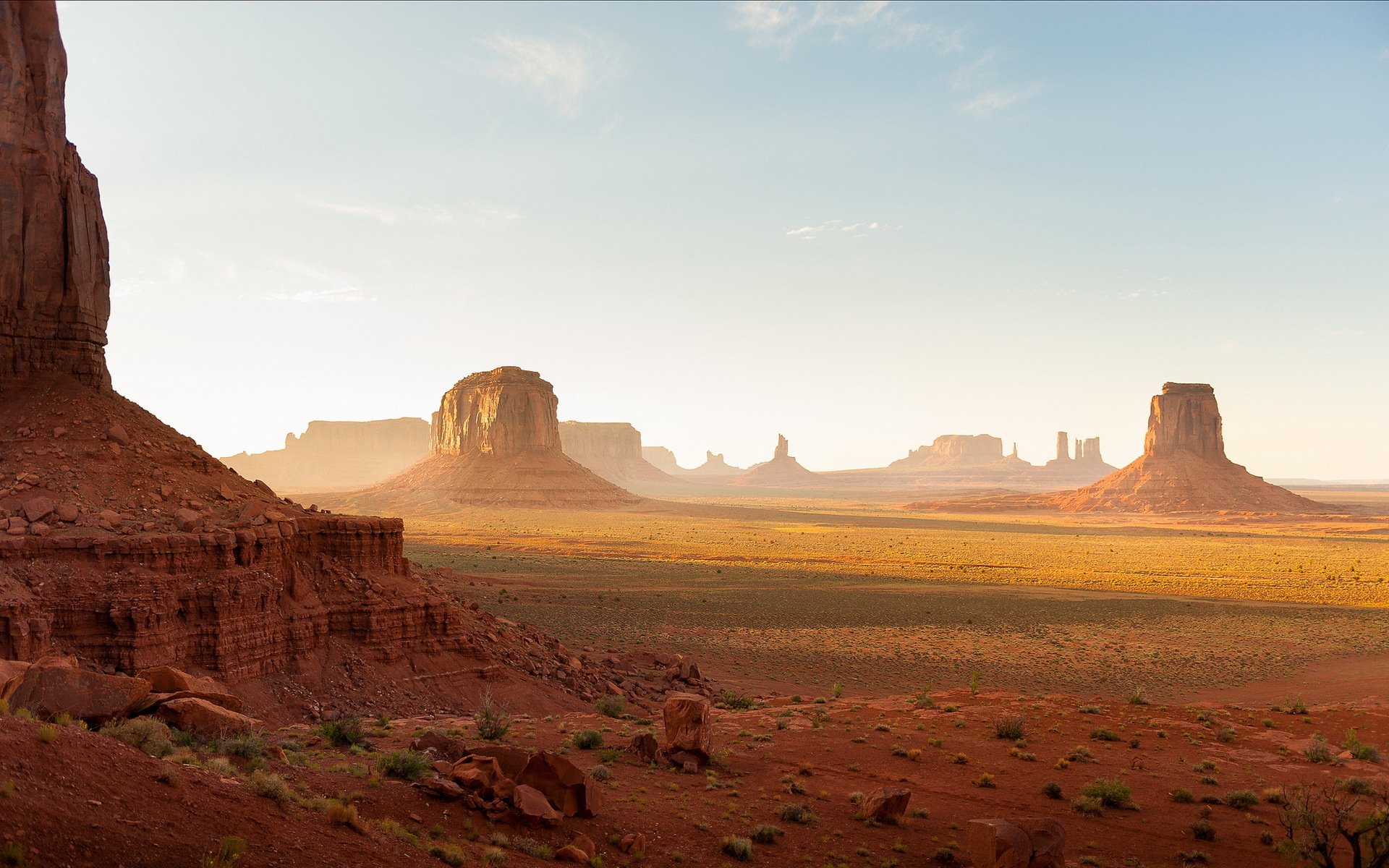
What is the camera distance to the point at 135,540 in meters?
14.9

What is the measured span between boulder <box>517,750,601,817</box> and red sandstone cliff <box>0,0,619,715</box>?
714cm

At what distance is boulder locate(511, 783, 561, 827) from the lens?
10242 mm

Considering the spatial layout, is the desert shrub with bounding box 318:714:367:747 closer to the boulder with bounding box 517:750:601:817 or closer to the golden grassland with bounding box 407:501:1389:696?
the boulder with bounding box 517:750:601:817

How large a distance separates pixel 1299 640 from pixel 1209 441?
113 meters

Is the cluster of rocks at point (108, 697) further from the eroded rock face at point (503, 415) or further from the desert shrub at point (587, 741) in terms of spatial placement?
the eroded rock face at point (503, 415)

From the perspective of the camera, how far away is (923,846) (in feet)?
37.9

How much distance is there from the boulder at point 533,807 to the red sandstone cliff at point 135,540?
7.43 meters

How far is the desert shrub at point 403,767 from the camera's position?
1084cm

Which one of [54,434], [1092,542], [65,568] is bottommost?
[1092,542]

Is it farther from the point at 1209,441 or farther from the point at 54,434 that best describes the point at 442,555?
the point at 1209,441

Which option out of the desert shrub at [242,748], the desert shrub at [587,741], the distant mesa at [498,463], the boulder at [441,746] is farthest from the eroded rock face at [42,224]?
the distant mesa at [498,463]

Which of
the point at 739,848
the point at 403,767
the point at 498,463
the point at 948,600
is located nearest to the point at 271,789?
the point at 403,767

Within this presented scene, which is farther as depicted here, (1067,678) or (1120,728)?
(1067,678)

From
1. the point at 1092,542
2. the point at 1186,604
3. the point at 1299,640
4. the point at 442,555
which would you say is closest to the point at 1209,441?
the point at 1092,542
